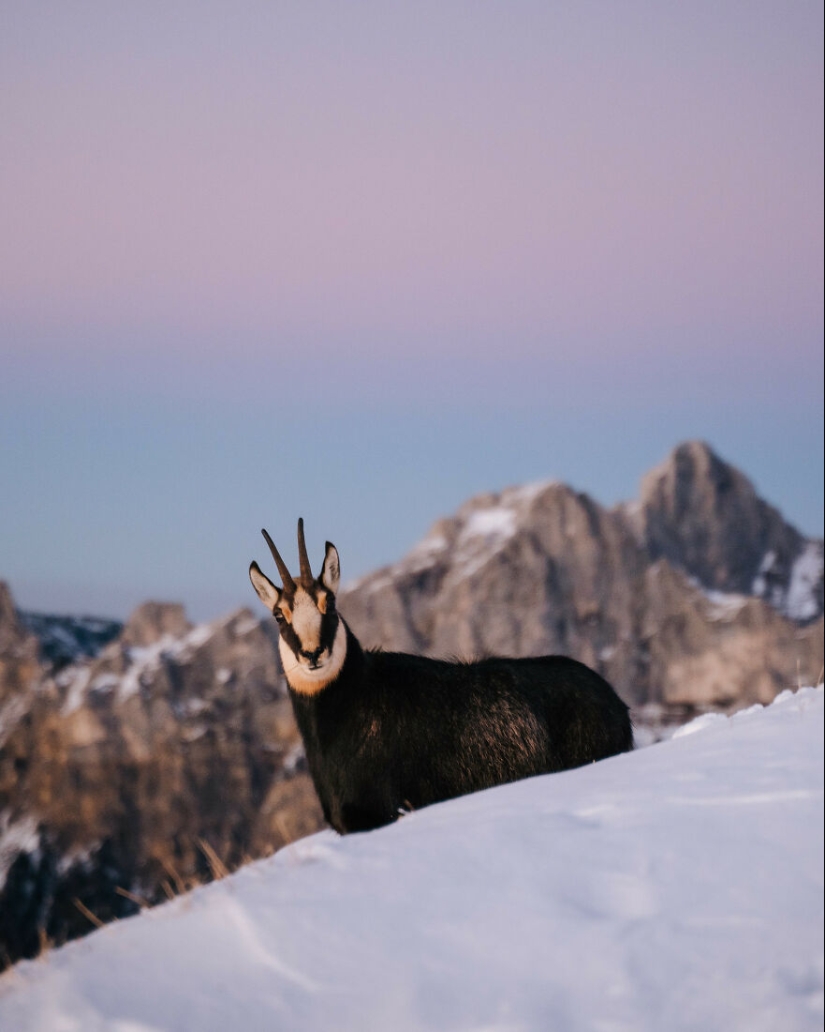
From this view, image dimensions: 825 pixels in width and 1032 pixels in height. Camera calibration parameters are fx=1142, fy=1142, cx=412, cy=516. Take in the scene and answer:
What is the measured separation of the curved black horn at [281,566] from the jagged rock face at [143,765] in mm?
150843

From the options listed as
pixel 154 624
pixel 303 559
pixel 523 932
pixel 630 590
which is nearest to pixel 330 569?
pixel 303 559

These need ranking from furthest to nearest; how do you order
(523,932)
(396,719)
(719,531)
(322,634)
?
1. (719,531)
2. (396,719)
3. (322,634)
4. (523,932)

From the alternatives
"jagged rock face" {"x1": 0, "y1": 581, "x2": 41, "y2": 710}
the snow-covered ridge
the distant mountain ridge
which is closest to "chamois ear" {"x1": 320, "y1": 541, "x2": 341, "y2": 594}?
the distant mountain ridge

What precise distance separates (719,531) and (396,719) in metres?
187

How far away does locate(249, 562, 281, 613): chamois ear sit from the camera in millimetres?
12648

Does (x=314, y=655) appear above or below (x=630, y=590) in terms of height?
above

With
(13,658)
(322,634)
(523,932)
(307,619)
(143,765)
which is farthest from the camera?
(13,658)

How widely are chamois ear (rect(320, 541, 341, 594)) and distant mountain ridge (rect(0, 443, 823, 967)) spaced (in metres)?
145

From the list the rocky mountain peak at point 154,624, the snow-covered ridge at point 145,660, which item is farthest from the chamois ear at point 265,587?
the rocky mountain peak at point 154,624

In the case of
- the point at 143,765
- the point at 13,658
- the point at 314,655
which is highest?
the point at 314,655

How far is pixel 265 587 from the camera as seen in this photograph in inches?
498

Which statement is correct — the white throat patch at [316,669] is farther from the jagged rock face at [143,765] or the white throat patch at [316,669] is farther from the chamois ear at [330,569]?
the jagged rock face at [143,765]

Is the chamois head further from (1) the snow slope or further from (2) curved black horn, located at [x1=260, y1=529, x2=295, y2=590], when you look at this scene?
(1) the snow slope

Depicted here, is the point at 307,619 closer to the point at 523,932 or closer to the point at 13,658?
the point at 523,932
